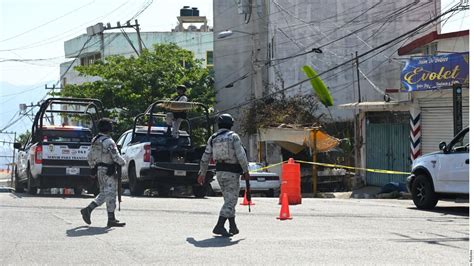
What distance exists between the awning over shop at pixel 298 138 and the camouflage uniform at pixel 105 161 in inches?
658

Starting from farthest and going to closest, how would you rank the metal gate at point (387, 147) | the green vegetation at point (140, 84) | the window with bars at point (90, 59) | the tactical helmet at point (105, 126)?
the window with bars at point (90, 59) → the green vegetation at point (140, 84) → the metal gate at point (387, 147) → the tactical helmet at point (105, 126)

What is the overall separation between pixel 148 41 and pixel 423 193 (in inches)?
1994

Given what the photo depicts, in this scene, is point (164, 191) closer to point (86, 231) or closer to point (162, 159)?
point (162, 159)

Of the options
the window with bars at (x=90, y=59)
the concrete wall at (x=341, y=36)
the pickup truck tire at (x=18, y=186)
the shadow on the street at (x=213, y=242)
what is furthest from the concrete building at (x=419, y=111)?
the window with bars at (x=90, y=59)

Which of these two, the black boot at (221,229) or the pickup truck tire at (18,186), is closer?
the black boot at (221,229)

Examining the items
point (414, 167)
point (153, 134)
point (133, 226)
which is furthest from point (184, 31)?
point (133, 226)

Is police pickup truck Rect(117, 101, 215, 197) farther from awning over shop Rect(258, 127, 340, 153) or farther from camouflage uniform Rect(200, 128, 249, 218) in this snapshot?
camouflage uniform Rect(200, 128, 249, 218)

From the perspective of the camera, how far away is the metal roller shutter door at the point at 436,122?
2784 cm

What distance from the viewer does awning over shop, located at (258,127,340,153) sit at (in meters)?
29.9

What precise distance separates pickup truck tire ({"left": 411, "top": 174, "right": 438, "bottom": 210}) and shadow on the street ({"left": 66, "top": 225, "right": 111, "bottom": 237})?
780 cm

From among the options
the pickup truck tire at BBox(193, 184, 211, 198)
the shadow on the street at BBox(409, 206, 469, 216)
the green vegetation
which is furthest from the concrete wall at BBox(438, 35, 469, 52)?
the green vegetation

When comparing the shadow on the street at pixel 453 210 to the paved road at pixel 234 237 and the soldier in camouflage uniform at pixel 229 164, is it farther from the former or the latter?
the soldier in camouflage uniform at pixel 229 164

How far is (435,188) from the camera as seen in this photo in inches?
701

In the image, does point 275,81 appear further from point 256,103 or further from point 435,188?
point 435,188
